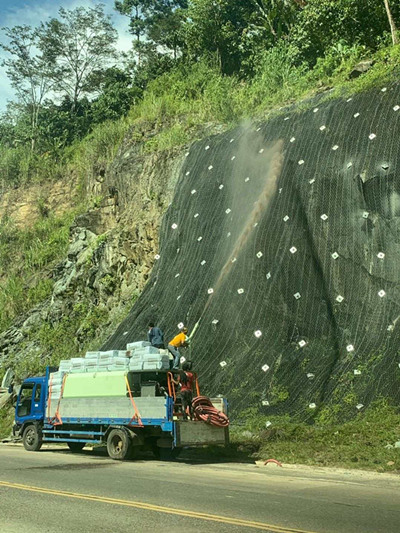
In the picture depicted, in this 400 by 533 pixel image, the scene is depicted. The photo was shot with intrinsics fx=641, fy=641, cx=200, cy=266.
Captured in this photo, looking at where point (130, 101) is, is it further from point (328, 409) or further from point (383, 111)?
point (328, 409)

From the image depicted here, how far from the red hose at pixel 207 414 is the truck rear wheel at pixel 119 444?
1.53 m

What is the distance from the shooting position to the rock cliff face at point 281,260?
50.3 feet

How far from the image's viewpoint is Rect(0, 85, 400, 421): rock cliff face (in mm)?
15336

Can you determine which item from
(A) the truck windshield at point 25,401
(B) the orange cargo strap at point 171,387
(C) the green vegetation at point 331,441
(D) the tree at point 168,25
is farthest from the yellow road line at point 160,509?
(D) the tree at point 168,25

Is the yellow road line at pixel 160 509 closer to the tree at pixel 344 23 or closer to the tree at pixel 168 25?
the tree at pixel 344 23

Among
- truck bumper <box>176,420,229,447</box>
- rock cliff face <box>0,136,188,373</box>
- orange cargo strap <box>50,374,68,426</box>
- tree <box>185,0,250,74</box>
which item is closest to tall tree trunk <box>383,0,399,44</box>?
rock cliff face <box>0,136,188,373</box>

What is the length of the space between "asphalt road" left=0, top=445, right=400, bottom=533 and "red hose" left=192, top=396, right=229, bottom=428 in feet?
3.63

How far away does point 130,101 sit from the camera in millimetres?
42750

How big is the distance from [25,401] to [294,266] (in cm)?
802

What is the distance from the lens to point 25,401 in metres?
16.8

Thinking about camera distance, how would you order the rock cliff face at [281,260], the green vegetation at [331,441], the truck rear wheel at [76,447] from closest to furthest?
the green vegetation at [331,441], the rock cliff face at [281,260], the truck rear wheel at [76,447]

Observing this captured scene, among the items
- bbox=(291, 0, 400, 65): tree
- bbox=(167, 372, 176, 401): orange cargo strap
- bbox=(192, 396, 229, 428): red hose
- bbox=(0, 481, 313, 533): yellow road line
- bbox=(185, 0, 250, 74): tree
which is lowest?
bbox=(0, 481, 313, 533): yellow road line

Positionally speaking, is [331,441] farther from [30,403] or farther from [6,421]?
[6,421]

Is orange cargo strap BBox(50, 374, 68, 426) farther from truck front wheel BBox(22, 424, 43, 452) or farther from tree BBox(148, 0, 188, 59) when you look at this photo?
tree BBox(148, 0, 188, 59)
